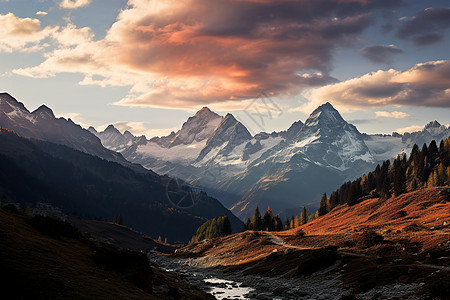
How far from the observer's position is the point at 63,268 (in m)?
39.0

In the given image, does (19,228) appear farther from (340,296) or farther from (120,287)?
(340,296)

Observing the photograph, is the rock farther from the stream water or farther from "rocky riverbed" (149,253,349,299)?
the stream water

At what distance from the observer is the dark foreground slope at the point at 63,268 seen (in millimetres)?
32344

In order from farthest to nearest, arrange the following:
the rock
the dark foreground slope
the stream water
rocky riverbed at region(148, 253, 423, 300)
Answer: the stream water
the rock
rocky riverbed at region(148, 253, 423, 300)
the dark foreground slope

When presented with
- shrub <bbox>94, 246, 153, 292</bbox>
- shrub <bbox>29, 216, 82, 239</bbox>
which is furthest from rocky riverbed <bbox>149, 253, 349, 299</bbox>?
shrub <bbox>29, 216, 82, 239</bbox>

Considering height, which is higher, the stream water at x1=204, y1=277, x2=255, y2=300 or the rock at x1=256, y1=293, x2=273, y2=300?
the rock at x1=256, y1=293, x2=273, y2=300

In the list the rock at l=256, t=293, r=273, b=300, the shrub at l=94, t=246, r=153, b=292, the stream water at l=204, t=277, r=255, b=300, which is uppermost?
the shrub at l=94, t=246, r=153, b=292

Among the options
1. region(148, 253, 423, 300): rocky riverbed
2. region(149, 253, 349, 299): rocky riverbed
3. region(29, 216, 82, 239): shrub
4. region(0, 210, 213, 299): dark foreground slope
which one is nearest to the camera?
region(0, 210, 213, 299): dark foreground slope

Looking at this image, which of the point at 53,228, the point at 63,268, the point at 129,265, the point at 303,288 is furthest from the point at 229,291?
the point at 63,268

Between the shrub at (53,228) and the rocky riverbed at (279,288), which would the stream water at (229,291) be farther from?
the shrub at (53,228)

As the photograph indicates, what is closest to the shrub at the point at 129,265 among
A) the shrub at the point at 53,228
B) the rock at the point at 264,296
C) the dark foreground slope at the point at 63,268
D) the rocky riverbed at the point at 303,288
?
the dark foreground slope at the point at 63,268

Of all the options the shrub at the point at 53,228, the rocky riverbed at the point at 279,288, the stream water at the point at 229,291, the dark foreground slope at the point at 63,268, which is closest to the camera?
the dark foreground slope at the point at 63,268

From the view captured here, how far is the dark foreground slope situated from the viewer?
3234 cm

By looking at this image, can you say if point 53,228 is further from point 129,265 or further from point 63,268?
point 63,268
